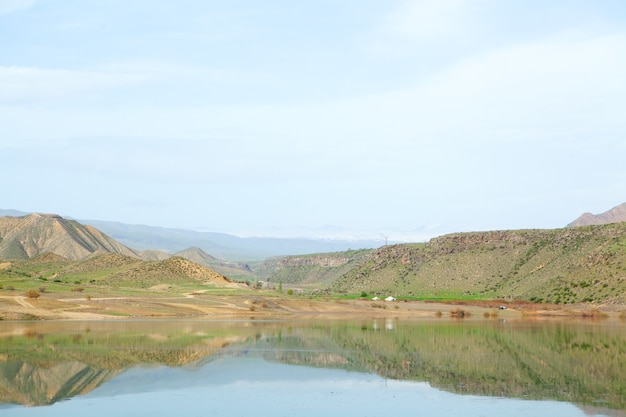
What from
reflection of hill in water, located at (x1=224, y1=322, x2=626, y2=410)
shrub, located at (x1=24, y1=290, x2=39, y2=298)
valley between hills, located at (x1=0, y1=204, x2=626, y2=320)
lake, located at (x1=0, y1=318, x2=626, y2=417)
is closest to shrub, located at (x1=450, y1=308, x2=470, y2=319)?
valley between hills, located at (x1=0, y1=204, x2=626, y2=320)

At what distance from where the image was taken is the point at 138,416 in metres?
29.8

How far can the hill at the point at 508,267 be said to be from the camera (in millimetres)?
118375

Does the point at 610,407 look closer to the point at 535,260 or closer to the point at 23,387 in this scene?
the point at 23,387

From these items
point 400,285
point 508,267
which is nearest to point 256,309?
point 400,285

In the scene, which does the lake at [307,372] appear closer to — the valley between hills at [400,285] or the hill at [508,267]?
the valley between hills at [400,285]

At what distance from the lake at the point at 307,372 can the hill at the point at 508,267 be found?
45.3m

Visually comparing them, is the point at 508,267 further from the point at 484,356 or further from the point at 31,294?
the point at 484,356

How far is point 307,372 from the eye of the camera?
4397 cm

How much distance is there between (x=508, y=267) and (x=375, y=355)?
312 feet

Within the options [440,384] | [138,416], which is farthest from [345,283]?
[138,416]

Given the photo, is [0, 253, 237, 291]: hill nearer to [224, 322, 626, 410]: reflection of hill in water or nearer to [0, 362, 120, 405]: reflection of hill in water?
[224, 322, 626, 410]: reflection of hill in water

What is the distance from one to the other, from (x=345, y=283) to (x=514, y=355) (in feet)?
367

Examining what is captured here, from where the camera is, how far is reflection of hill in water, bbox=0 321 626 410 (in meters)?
37.8

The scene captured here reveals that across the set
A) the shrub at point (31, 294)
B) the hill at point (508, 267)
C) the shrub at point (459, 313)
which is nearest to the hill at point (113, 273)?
the shrub at point (31, 294)
